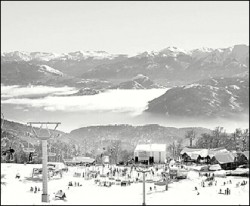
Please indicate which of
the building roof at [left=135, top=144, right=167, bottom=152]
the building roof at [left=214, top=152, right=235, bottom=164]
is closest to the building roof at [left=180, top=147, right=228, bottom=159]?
the building roof at [left=214, top=152, right=235, bottom=164]

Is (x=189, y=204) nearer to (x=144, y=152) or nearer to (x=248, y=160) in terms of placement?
(x=248, y=160)

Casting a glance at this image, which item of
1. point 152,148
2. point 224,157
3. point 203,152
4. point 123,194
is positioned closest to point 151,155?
point 152,148

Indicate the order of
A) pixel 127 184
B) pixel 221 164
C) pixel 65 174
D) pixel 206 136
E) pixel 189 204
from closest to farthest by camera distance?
1. pixel 189 204
2. pixel 127 184
3. pixel 65 174
4. pixel 221 164
5. pixel 206 136

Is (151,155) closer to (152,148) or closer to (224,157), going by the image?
(152,148)

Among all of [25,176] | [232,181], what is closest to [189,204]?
[232,181]

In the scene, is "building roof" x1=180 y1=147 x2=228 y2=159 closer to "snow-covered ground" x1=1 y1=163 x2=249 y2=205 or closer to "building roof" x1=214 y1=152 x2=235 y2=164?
"building roof" x1=214 y1=152 x2=235 y2=164

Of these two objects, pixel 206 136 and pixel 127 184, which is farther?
pixel 206 136

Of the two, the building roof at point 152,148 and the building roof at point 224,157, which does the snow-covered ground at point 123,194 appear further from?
the building roof at point 152,148

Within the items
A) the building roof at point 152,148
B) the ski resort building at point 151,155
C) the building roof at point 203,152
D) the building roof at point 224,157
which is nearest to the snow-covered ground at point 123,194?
the building roof at point 224,157
